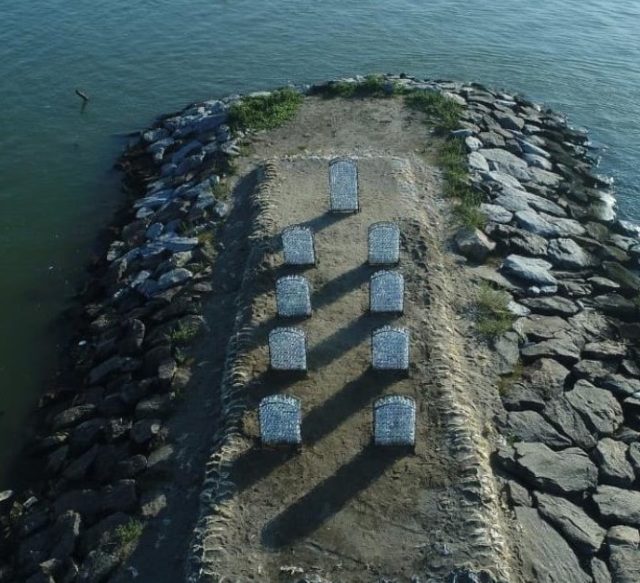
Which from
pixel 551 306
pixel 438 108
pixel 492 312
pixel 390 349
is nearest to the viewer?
pixel 390 349

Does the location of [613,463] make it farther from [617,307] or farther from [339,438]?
[617,307]

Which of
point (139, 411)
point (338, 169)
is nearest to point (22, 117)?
point (338, 169)

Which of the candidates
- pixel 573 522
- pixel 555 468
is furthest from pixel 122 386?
pixel 573 522

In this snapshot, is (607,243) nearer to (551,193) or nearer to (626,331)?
(551,193)

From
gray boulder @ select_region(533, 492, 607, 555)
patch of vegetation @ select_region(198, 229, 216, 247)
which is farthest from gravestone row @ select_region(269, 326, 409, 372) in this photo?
patch of vegetation @ select_region(198, 229, 216, 247)

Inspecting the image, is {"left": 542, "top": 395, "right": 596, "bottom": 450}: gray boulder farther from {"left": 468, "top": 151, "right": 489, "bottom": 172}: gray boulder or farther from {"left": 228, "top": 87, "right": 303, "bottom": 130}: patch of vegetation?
{"left": 228, "top": 87, "right": 303, "bottom": 130}: patch of vegetation

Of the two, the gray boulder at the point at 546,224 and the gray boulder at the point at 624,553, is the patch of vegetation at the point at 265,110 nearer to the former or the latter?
the gray boulder at the point at 546,224
